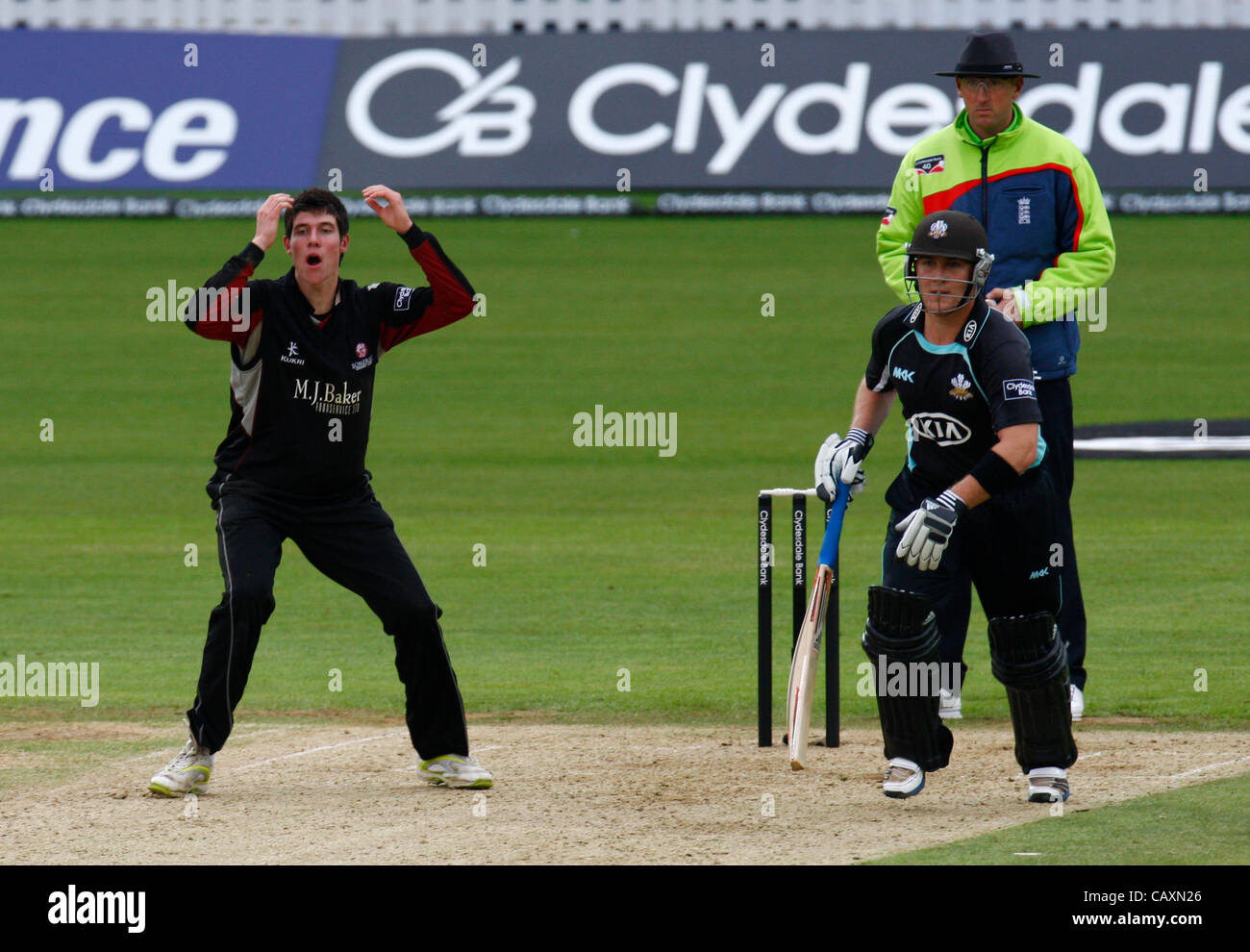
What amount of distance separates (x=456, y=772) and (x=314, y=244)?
6.59ft

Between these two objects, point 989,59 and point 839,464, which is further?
point 989,59

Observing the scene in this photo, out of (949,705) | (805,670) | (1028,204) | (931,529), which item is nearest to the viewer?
(931,529)

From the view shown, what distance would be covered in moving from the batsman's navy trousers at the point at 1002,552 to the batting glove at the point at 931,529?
0.17m

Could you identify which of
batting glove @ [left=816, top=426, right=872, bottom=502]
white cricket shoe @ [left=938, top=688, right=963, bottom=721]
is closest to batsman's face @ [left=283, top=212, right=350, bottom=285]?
batting glove @ [left=816, top=426, right=872, bottom=502]

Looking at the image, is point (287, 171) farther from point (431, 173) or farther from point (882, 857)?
point (882, 857)

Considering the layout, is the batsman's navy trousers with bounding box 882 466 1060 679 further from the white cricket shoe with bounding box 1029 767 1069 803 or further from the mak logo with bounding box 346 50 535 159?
the mak logo with bounding box 346 50 535 159

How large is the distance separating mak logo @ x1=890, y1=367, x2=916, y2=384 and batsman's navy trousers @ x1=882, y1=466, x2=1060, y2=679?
38 cm

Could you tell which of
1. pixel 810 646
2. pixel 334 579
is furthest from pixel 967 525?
pixel 334 579

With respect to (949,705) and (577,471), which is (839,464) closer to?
(949,705)

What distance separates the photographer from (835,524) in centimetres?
716

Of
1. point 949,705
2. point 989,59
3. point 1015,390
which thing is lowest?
point 949,705

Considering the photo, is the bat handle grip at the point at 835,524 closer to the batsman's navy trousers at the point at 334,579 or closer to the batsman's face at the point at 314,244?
the batsman's navy trousers at the point at 334,579

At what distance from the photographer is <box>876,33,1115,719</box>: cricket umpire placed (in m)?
7.95

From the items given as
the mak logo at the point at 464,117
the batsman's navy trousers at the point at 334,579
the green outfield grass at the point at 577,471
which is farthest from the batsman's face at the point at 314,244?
the mak logo at the point at 464,117
